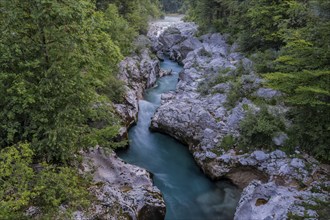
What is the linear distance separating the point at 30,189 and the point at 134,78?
14.5 m

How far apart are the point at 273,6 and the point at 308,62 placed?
28.2ft

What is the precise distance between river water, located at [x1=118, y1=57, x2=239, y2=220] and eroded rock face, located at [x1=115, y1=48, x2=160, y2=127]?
1014 millimetres

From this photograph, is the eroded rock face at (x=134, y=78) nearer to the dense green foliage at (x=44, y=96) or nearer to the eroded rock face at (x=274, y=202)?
the dense green foliage at (x=44, y=96)

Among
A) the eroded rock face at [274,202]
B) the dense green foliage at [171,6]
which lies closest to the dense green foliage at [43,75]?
the eroded rock face at [274,202]

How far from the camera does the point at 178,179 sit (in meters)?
13.4

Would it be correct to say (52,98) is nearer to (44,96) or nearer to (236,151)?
(44,96)

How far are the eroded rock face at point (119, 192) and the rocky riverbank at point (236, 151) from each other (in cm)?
334

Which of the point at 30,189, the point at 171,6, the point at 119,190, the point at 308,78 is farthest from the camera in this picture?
the point at 171,6

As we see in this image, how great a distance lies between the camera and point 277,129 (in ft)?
41.2

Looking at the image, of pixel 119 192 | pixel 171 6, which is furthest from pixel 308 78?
pixel 171 6

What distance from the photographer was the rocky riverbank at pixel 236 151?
9.57 meters

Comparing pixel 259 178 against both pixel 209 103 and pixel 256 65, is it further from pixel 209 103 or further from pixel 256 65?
pixel 256 65

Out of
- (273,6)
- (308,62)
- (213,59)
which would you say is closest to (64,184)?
(308,62)

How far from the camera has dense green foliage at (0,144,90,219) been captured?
261 inches
